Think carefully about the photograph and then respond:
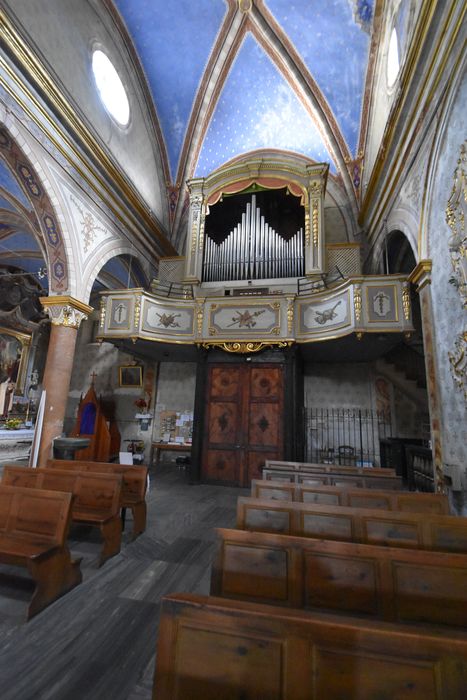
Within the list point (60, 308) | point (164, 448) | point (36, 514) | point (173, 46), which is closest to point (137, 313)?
point (60, 308)

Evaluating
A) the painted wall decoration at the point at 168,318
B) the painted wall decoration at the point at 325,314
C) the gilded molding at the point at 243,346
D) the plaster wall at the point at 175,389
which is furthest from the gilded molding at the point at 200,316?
the plaster wall at the point at 175,389

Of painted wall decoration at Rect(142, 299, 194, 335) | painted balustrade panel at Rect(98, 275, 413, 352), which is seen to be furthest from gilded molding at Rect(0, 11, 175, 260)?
painted wall decoration at Rect(142, 299, 194, 335)

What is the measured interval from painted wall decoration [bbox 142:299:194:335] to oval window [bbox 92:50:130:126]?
503cm

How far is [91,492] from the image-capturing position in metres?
3.61

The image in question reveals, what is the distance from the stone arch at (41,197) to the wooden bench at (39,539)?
200 inches

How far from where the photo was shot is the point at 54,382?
Result: 21.7ft

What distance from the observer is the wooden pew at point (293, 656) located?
914 millimetres

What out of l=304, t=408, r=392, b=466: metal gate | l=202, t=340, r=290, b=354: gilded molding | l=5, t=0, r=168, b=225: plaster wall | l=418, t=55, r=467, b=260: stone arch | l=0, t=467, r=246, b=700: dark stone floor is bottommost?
l=0, t=467, r=246, b=700: dark stone floor

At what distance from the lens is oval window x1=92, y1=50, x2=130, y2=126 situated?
25.6 ft

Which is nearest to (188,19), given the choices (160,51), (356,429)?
(160,51)

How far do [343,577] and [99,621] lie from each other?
66.3 inches

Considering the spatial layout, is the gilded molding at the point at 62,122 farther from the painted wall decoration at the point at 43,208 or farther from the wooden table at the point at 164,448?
the wooden table at the point at 164,448

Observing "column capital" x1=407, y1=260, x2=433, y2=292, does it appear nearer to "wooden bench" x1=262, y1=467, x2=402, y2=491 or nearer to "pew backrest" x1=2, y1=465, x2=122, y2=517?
"wooden bench" x1=262, y1=467, x2=402, y2=491

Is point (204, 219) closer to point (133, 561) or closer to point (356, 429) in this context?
point (356, 429)
